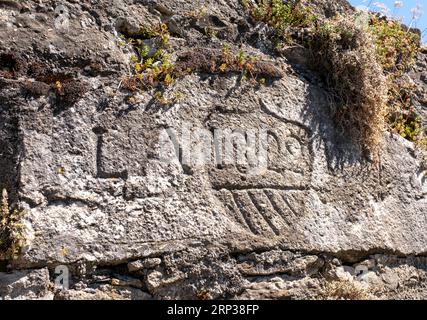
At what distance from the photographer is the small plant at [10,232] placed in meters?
2.91

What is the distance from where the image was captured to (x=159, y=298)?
10.6 feet

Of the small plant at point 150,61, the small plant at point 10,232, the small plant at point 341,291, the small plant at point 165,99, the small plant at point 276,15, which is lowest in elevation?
the small plant at point 341,291

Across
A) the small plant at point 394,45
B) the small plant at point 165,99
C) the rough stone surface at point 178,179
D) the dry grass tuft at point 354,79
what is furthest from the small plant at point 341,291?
the small plant at point 394,45

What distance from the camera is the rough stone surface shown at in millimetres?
3109

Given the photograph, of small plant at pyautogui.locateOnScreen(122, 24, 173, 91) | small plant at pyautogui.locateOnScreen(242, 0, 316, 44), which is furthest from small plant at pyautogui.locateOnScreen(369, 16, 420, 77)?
small plant at pyautogui.locateOnScreen(122, 24, 173, 91)

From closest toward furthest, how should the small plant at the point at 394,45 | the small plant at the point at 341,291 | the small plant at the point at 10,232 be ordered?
the small plant at the point at 10,232 < the small plant at the point at 341,291 < the small plant at the point at 394,45

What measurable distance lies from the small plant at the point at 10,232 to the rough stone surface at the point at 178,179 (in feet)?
0.16

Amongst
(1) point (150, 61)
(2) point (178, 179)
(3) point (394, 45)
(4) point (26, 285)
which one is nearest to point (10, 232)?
(4) point (26, 285)

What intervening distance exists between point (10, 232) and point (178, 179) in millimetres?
918

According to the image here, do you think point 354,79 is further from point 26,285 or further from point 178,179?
point 26,285

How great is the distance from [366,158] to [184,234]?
1477mm

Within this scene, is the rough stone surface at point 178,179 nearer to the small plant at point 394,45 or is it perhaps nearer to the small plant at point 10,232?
the small plant at point 10,232
